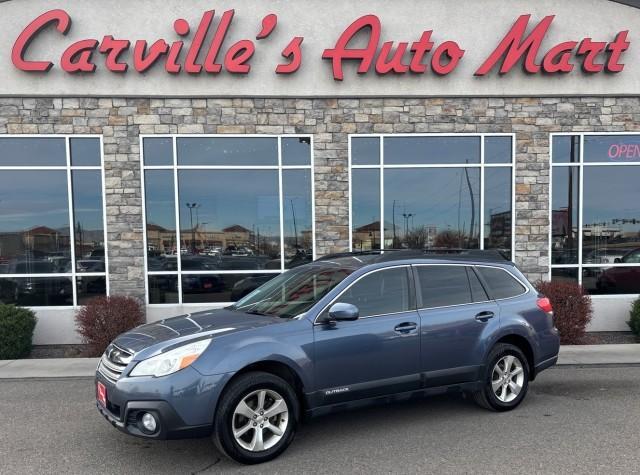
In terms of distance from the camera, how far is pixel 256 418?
381 cm

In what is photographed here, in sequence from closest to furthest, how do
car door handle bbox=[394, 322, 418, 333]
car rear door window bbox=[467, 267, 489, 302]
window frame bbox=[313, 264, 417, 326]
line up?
window frame bbox=[313, 264, 417, 326] < car door handle bbox=[394, 322, 418, 333] < car rear door window bbox=[467, 267, 489, 302]

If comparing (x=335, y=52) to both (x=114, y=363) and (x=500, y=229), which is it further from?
(x=114, y=363)

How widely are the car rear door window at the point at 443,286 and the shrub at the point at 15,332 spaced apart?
666 centimetres

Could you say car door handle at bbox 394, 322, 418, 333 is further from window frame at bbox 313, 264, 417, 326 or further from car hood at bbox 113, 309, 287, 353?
car hood at bbox 113, 309, 287, 353

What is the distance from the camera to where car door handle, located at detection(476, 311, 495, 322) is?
189 inches

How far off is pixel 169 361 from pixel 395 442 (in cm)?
207

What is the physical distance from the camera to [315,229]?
30.2ft

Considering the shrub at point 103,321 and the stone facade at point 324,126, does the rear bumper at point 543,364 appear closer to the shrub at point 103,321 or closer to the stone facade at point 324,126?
the stone facade at point 324,126

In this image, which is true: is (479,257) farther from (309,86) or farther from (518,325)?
(309,86)

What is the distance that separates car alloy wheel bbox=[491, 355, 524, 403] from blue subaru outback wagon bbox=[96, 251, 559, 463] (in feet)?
0.04

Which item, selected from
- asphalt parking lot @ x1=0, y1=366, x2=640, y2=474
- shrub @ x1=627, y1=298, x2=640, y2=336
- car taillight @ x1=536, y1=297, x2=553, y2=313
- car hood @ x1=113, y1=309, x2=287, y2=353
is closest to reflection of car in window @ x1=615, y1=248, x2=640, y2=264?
shrub @ x1=627, y1=298, x2=640, y2=336

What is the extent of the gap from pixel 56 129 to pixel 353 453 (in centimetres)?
809

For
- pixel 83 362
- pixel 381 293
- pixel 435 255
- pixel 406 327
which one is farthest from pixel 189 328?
pixel 83 362

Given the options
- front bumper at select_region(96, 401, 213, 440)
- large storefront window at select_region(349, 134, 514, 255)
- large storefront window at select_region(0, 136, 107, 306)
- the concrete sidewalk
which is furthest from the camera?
large storefront window at select_region(349, 134, 514, 255)
